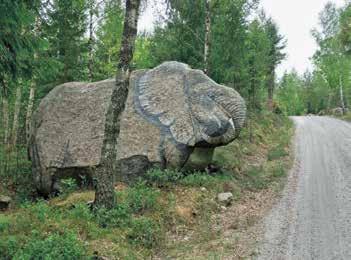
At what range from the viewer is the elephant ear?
44.1 ft

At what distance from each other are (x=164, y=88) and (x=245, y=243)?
683cm

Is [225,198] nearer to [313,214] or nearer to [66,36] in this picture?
[313,214]

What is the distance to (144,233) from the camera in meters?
9.45

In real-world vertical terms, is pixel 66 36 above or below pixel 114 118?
above

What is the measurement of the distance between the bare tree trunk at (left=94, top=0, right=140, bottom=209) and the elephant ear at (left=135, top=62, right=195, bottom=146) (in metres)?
3.76

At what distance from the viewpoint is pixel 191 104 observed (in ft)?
45.8

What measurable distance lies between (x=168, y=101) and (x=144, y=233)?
575 centimetres

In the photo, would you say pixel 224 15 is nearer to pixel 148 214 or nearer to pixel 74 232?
pixel 148 214

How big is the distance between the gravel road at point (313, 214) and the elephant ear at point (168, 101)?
381cm

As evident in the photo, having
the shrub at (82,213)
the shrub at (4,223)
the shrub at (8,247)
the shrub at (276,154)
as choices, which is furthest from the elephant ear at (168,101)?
the shrub at (276,154)

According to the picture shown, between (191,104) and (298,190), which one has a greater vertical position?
(191,104)

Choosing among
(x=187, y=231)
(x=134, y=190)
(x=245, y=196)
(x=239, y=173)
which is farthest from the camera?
(x=239, y=173)

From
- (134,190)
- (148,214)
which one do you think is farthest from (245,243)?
(134,190)

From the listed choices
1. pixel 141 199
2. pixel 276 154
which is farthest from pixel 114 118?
pixel 276 154
